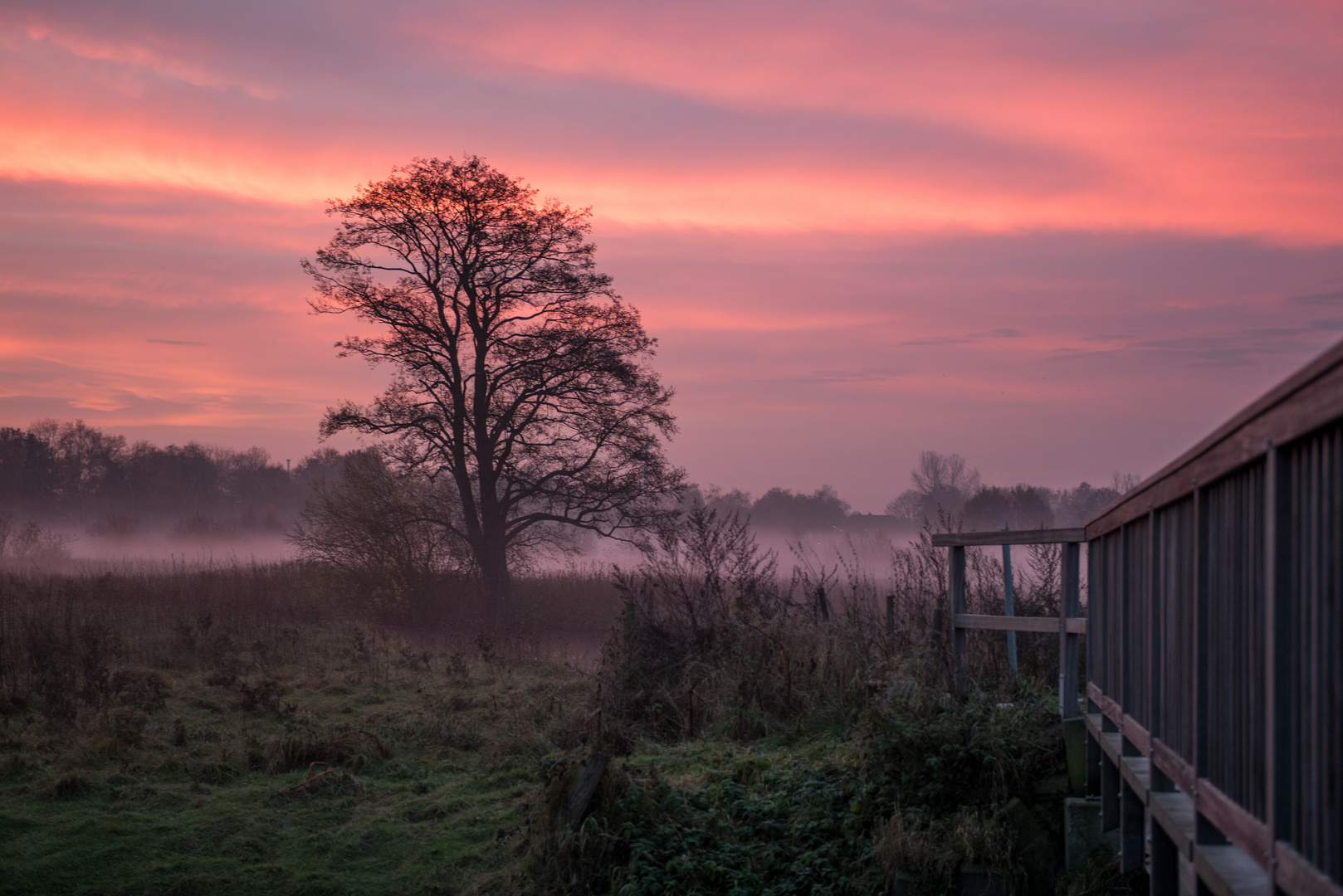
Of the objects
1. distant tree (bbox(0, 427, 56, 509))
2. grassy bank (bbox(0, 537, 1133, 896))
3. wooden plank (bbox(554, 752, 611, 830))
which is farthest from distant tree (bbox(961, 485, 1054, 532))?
distant tree (bbox(0, 427, 56, 509))

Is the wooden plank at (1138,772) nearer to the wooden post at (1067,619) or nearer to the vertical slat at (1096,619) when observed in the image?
the vertical slat at (1096,619)

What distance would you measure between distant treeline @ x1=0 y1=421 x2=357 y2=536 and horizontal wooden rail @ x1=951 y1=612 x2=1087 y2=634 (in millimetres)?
54055

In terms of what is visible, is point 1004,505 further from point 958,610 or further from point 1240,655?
point 1240,655

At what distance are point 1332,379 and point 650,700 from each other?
9.05m

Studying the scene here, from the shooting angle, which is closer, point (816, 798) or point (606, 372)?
point (816, 798)

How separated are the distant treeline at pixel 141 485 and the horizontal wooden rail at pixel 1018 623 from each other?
54.1 metres

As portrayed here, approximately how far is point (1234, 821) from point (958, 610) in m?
5.12

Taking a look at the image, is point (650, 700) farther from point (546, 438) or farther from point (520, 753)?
point (546, 438)

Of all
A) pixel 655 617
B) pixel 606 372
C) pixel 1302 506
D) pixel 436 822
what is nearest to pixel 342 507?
pixel 606 372

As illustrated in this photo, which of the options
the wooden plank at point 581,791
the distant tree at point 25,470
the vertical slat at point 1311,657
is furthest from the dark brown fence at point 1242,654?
the distant tree at point 25,470

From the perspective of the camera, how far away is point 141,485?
68.0m

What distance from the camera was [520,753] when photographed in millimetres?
8977

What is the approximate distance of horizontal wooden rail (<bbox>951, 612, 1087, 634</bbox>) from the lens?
19.7 ft

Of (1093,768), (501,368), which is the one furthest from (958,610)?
(501,368)
